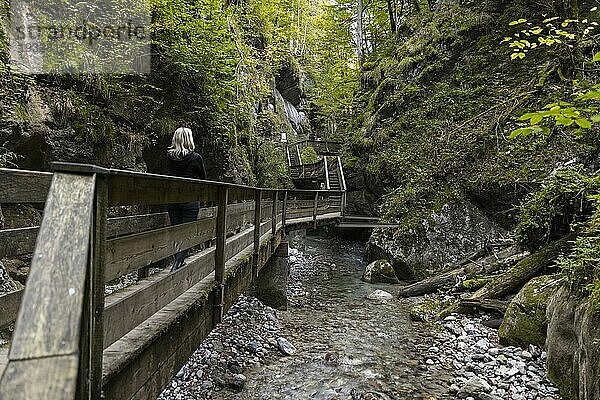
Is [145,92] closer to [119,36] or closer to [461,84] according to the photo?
[119,36]

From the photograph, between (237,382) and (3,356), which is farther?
(237,382)

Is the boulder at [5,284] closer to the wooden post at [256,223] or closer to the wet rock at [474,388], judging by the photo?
the wooden post at [256,223]

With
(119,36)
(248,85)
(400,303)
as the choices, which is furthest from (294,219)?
(248,85)

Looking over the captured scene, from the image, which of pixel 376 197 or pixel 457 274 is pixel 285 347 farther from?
pixel 376 197

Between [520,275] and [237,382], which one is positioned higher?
[520,275]

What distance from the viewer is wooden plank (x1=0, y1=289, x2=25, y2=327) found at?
2648mm

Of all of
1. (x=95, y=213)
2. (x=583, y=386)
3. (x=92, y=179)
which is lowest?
(x=583, y=386)

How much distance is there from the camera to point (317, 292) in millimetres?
10961

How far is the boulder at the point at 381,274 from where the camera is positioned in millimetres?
11842

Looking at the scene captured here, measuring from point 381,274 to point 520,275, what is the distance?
15.0ft

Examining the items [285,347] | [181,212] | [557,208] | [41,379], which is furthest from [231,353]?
[557,208]

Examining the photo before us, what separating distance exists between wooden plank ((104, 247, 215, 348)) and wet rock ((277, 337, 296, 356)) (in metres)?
3.59

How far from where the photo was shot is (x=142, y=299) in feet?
7.98

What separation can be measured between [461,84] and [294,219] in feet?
32.8
